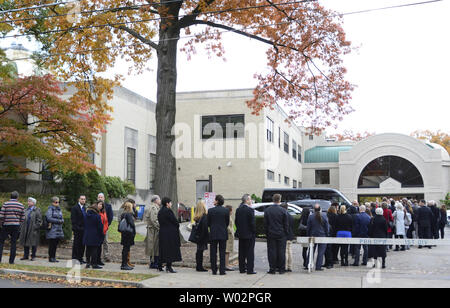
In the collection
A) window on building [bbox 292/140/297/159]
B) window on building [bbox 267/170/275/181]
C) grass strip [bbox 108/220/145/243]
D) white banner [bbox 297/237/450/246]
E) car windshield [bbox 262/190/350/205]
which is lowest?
grass strip [bbox 108/220/145/243]

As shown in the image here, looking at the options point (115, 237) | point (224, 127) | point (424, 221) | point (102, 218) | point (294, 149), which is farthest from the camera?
point (294, 149)

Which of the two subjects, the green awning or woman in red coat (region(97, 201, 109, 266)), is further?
the green awning

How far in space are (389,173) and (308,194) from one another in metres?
18.7

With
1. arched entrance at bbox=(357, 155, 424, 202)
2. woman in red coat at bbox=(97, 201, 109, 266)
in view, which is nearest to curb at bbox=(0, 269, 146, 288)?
woman in red coat at bbox=(97, 201, 109, 266)

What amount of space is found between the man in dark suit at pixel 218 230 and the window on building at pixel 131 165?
72.8 ft

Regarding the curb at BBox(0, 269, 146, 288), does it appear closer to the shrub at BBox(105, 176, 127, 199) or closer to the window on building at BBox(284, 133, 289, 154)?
the shrub at BBox(105, 176, 127, 199)

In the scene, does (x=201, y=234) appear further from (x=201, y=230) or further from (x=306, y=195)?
(x=306, y=195)

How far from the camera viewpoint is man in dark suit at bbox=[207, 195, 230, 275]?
1208 cm

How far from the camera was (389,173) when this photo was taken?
47.8 meters

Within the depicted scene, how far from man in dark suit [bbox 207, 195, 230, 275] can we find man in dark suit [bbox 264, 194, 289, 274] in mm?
1072

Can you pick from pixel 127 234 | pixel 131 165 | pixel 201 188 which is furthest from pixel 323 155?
pixel 127 234

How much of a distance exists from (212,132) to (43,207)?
19.5 m
